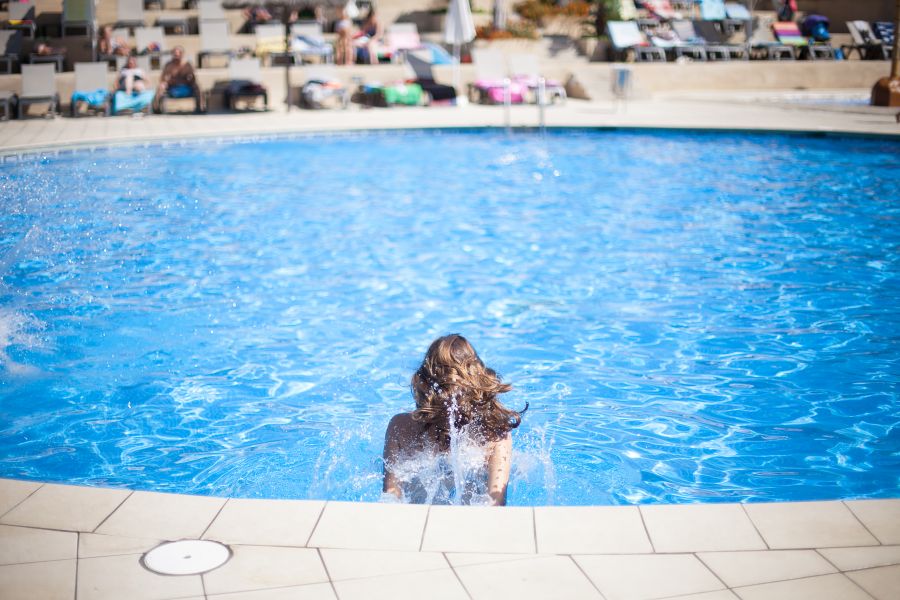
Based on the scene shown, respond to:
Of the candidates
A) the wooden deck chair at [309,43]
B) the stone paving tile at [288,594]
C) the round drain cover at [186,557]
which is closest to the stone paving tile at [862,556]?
the stone paving tile at [288,594]

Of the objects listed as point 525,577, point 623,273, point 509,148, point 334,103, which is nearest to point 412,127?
point 509,148

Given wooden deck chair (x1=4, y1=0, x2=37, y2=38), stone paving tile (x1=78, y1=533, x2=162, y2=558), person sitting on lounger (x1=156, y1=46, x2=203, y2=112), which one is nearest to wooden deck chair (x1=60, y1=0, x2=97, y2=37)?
wooden deck chair (x1=4, y1=0, x2=37, y2=38)

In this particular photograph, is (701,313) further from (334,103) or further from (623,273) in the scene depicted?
(334,103)

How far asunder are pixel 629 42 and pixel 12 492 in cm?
1831

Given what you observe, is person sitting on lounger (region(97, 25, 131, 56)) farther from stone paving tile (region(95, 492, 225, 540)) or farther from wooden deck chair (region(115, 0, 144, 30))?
stone paving tile (region(95, 492, 225, 540))

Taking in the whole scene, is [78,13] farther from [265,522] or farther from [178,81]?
[265,522]

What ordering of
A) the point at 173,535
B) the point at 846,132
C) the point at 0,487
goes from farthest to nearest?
1. the point at 846,132
2. the point at 0,487
3. the point at 173,535

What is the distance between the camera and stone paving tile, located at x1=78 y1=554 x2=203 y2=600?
2326 millimetres

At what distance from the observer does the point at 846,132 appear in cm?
1216

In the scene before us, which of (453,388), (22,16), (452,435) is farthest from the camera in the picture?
(22,16)

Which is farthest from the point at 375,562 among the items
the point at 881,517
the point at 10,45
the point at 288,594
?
the point at 10,45

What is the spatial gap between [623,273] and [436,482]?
4.06 meters

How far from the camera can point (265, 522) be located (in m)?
2.66

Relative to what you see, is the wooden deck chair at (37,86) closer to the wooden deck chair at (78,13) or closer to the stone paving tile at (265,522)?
the wooden deck chair at (78,13)
